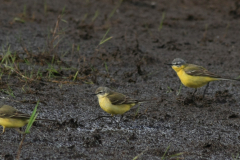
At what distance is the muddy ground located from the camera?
646 cm

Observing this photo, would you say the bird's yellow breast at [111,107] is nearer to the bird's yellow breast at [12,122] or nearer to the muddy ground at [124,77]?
the muddy ground at [124,77]

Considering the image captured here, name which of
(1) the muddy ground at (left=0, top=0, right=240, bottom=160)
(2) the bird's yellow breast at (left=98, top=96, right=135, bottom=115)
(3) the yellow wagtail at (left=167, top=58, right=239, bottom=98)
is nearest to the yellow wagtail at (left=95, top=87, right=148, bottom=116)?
(2) the bird's yellow breast at (left=98, top=96, right=135, bottom=115)

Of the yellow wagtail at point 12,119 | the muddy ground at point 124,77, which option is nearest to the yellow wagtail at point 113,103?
the muddy ground at point 124,77

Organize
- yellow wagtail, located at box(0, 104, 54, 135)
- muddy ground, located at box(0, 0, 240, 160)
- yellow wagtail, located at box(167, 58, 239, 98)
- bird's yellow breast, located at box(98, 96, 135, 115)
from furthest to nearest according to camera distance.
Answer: yellow wagtail, located at box(167, 58, 239, 98) → bird's yellow breast, located at box(98, 96, 135, 115) → muddy ground, located at box(0, 0, 240, 160) → yellow wagtail, located at box(0, 104, 54, 135)

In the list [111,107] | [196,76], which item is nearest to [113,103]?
[111,107]

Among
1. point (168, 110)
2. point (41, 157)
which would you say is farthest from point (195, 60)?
point (41, 157)

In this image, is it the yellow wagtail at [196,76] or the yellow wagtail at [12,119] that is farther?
the yellow wagtail at [196,76]

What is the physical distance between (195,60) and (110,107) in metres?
4.79

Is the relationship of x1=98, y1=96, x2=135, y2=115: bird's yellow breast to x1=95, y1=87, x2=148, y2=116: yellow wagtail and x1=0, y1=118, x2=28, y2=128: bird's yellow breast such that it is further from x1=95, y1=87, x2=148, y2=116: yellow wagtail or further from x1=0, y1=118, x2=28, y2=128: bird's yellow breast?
x1=0, y1=118, x2=28, y2=128: bird's yellow breast

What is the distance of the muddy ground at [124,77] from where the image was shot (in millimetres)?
6465

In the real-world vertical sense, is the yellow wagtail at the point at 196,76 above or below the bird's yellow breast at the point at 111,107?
above

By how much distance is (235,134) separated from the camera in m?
7.12

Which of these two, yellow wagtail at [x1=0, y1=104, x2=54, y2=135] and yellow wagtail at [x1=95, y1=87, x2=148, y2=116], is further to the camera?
yellow wagtail at [x1=95, y1=87, x2=148, y2=116]

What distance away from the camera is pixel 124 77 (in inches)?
382
